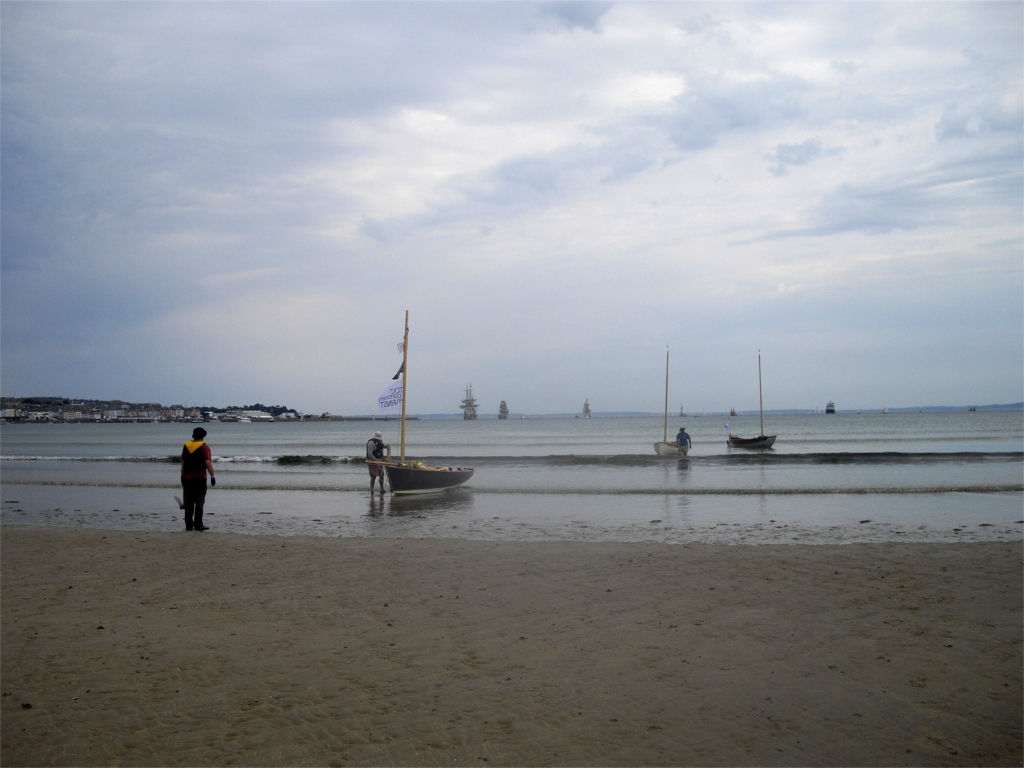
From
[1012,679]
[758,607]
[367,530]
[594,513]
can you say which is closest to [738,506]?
[594,513]

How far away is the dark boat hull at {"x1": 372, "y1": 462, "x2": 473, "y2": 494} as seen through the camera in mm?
22891

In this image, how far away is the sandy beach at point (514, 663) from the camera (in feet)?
15.2

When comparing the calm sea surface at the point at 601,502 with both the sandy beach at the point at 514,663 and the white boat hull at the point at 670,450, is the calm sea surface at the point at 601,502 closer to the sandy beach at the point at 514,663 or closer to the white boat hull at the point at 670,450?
the white boat hull at the point at 670,450

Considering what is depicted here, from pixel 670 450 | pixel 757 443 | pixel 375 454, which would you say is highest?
pixel 375 454

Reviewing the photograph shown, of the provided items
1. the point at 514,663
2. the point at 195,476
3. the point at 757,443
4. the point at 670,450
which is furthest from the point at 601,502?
the point at 757,443

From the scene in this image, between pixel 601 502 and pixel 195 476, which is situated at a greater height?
pixel 195 476

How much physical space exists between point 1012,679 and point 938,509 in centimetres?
1464

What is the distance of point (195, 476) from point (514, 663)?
1056 cm

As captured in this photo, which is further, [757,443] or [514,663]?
[757,443]

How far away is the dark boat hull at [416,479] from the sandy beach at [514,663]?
1228 centimetres

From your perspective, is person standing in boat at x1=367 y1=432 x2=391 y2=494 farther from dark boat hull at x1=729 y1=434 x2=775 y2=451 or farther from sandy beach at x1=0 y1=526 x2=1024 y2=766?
dark boat hull at x1=729 y1=434 x2=775 y2=451

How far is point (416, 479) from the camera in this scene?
915 inches

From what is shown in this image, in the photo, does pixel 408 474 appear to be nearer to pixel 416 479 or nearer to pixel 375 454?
pixel 416 479

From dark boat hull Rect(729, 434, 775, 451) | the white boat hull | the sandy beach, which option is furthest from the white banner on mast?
dark boat hull Rect(729, 434, 775, 451)
